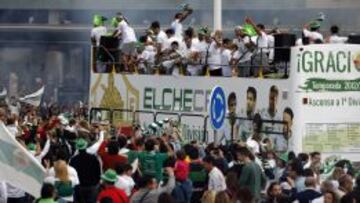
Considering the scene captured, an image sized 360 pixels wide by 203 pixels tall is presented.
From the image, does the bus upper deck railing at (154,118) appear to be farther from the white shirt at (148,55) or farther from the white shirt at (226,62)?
the white shirt at (148,55)

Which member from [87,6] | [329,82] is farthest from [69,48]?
[329,82]

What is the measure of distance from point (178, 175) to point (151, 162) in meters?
1.70

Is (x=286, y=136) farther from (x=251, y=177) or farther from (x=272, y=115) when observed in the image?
(x=251, y=177)

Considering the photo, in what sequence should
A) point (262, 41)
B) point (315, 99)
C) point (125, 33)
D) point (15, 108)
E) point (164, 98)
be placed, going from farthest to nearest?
point (15, 108), point (125, 33), point (164, 98), point (262, 41), point (315, 99)

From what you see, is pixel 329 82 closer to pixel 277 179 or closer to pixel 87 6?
pixel 277 179

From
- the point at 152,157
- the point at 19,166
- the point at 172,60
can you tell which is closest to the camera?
the point at 19,166

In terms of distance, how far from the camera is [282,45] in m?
22.2

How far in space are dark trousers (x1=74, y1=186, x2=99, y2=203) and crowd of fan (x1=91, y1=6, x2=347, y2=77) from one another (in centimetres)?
562

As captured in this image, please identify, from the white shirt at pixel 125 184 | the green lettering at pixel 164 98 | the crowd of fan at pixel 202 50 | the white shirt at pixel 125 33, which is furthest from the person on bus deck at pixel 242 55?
the white shirt at pixel 125 184

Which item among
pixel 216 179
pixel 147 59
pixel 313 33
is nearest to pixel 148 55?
pixel 147 59

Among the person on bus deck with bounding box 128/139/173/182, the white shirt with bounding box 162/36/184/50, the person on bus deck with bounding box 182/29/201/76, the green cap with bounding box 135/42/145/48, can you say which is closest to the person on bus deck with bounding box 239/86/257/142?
the person on bus deck with bounding box 182/29/201/76

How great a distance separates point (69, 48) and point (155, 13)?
419cm

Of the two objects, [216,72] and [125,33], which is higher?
[125,33]

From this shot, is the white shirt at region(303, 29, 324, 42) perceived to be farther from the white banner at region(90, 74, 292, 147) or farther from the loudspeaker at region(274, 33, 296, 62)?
the white banner at region(90, 74, 292, 147)
